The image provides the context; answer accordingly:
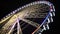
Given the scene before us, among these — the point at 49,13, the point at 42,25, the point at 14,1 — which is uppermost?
the point at 14,1

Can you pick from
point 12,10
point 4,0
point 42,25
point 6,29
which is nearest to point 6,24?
point 6,29

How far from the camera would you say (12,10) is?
151cm

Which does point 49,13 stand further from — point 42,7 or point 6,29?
point 6,29

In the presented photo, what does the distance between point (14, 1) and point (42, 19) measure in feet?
1.23

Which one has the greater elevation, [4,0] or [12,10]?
[4,0]

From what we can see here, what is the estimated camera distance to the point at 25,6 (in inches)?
60.6

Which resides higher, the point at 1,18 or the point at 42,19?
the point at 1,18

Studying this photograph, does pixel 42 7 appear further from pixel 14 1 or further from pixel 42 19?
pixel 14 1

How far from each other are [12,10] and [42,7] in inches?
13.3

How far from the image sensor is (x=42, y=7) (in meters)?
1.51

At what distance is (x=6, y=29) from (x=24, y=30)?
195 mm

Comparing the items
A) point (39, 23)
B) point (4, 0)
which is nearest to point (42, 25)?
point (39, 23)

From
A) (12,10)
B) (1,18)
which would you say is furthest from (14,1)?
(1,18)

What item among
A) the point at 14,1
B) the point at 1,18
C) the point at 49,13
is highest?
the point at 14,1
